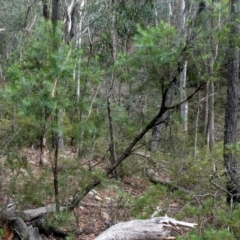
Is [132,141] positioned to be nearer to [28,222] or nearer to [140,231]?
[140,231]

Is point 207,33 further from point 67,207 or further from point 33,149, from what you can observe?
point 33,149

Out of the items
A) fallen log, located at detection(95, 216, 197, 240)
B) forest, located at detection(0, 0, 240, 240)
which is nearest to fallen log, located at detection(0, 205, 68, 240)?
forest, located at detection(0, 0, 240, 240)

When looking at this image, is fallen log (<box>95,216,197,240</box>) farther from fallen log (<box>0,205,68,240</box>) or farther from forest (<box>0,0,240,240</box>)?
fallen log (<box>0,205,68,240</box>)

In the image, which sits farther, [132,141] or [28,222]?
[132,141]

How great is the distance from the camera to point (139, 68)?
5383 millimetres

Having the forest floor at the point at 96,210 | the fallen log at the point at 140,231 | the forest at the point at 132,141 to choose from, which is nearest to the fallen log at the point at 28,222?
the forest at the point at 132,141

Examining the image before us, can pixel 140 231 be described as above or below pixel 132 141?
below

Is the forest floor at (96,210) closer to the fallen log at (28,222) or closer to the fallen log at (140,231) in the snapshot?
the fallen log at (28,222)

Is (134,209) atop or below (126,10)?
below

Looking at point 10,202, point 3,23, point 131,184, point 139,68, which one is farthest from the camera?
point 3,23

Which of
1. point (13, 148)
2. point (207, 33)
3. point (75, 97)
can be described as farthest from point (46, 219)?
point (207, 33)

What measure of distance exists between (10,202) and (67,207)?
0.91 metres

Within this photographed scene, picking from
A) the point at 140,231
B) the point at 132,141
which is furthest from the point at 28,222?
the point at 132,141

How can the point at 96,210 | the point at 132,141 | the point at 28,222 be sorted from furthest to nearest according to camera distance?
the point at 96,210, the point at 132,141, the point at 28,222
